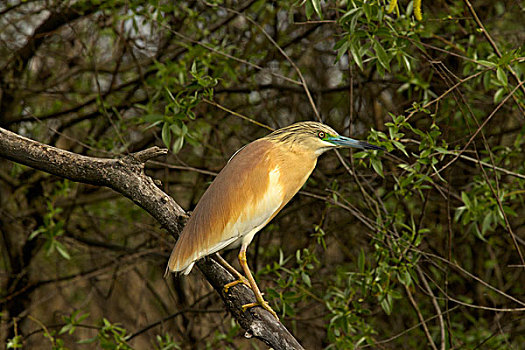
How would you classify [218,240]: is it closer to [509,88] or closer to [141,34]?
[509,88]

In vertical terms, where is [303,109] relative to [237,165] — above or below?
below

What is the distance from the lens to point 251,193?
4.78 ft

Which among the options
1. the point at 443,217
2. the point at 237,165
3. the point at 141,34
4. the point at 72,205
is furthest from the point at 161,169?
the point at 237,165

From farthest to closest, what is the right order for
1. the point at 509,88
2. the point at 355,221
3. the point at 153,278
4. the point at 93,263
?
the point at 153,278 < the point at 93,263 < the point at 355,221 < the point at 509,88

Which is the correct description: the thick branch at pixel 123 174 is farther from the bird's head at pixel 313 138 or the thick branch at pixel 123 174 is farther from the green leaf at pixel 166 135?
the green leaf at pixel 166 135

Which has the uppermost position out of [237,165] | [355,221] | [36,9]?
[36,9]

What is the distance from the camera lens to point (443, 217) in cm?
304

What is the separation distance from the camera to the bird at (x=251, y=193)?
4.74ft

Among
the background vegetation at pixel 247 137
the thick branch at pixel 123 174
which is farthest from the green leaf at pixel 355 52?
the background vegetation at pixel 247 137

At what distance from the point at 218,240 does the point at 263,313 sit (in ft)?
0.69

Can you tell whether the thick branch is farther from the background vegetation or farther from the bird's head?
the background vegetation

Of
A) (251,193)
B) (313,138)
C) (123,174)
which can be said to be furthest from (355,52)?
(123,174)

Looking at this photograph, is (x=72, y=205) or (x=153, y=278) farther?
(x=153, y=278)

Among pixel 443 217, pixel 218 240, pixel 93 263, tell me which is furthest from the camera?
pixel 93 263
